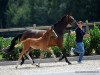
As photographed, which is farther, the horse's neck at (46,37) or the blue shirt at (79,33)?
the blue shirt at (79,33)

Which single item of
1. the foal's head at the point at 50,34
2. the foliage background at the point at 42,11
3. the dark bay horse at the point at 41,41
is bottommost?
the foliage background at the point at 42,11

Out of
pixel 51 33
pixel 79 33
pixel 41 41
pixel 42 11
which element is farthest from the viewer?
pixel 42 11

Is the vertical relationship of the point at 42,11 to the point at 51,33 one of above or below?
below

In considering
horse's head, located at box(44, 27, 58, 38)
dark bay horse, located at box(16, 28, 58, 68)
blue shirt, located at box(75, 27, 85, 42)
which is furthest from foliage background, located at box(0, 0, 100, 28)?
horse's head, located at box(44, 27, 58, 38)

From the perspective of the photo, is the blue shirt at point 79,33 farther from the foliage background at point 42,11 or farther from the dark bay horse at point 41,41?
the foliage background at point 42,11

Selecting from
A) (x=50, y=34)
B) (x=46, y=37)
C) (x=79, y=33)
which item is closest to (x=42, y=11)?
(x=79, y=33)

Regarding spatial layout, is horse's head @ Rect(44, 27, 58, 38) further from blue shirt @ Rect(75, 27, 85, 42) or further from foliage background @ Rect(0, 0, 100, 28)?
foliage background @ Rect(0, 0, 100, 28)

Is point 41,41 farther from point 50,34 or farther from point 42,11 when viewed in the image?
point 42,11

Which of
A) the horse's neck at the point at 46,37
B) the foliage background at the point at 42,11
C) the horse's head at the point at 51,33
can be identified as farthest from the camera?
the foliage background at the point at 42,11

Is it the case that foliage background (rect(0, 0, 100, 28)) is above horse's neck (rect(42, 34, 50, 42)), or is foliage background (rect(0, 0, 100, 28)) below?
below

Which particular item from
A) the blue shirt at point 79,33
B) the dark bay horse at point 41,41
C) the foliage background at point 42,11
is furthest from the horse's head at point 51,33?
the foliage background at point 42,11

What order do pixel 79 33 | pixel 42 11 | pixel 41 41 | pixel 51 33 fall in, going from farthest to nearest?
pixel 42 11 < pixel 79 33 < pixel 41 41 < pixel 51 33

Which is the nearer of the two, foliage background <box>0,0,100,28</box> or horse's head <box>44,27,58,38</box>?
horse's head <box>44,27,58,38</box>

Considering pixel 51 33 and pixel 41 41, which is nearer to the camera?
pixel 51 33
